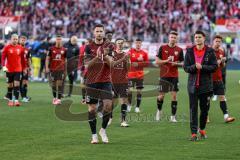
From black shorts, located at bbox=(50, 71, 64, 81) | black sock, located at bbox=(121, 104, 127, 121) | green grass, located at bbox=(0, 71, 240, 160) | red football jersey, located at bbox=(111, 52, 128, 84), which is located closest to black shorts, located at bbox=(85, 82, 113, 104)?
green grass, located at bbox=(0, 71, 240, 160)

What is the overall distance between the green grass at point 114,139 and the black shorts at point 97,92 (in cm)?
84

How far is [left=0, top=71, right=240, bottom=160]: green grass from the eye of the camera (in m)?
11.5

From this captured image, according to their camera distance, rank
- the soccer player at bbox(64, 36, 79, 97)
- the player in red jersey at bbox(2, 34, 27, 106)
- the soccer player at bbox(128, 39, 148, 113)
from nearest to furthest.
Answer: the soccer player at bbox(128, 39, 148, 113) → the player in red jersey at bbox(2, 34, 27, 106) → the soccer player at bbox(64, 36, 79, 97)

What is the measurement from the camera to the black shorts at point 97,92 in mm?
12961

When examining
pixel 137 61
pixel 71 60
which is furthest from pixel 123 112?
pixel 71 60

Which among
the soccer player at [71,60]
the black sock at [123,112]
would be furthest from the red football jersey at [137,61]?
the soccer player at [71,60]

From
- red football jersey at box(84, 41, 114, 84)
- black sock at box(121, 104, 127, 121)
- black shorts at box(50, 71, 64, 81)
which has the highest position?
red football jersey at box(84, 41, 114, 84)

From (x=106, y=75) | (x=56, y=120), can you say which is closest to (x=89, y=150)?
(x=106, y=75)

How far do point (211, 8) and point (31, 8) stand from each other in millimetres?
14415

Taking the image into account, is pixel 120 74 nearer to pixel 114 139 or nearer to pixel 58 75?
pixel 114 139

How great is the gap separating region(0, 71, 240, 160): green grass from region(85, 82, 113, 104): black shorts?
840 mm

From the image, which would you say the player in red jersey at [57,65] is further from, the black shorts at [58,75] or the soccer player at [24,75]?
the soccer player at [24,75]

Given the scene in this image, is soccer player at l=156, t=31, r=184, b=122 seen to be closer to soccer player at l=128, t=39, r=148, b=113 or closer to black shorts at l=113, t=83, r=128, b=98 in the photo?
black shorts at l=113, t=83, r=128, b=98

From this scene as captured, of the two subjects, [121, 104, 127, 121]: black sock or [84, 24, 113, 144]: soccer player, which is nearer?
[84, 24, 113, 144]: soccer player
